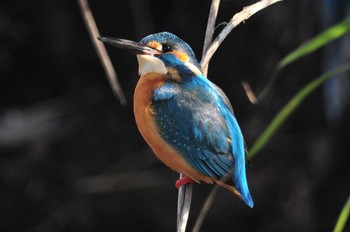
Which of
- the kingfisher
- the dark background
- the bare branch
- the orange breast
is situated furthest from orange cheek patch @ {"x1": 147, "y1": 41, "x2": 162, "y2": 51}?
the dark background

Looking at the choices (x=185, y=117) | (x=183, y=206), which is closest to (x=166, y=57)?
(x=185, y=117)

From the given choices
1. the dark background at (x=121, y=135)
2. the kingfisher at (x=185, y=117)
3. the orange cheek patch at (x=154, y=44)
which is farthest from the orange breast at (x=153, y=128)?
the dark background at (x=121, y=135)

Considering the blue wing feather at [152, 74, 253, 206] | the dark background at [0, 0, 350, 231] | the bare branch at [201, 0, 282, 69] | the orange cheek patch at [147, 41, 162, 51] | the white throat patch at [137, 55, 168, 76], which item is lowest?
the dark background at [0, 0, 350, 231]

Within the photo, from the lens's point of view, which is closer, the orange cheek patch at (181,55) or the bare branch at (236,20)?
the bare branch at (236,20)

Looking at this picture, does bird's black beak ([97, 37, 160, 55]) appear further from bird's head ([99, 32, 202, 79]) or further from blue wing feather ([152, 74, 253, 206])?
blue wing feather ([152, 74, 253, 206])

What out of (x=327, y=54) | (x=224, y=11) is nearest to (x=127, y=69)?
(x=224, y=11)

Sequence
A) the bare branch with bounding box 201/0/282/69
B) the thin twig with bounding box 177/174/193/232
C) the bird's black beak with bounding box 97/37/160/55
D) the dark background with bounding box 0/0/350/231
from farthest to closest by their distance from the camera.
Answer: the dark background with bounding box 0/0/350/231 → the bird's black beak with bounding box 97/37/160/55 → the bare branch with bounding box 201/0/282/69 → the thin twig with bounding box 177/174/193/232

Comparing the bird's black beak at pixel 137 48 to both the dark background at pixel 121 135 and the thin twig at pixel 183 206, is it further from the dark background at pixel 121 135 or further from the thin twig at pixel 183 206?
the dark background at pixel 121 135
